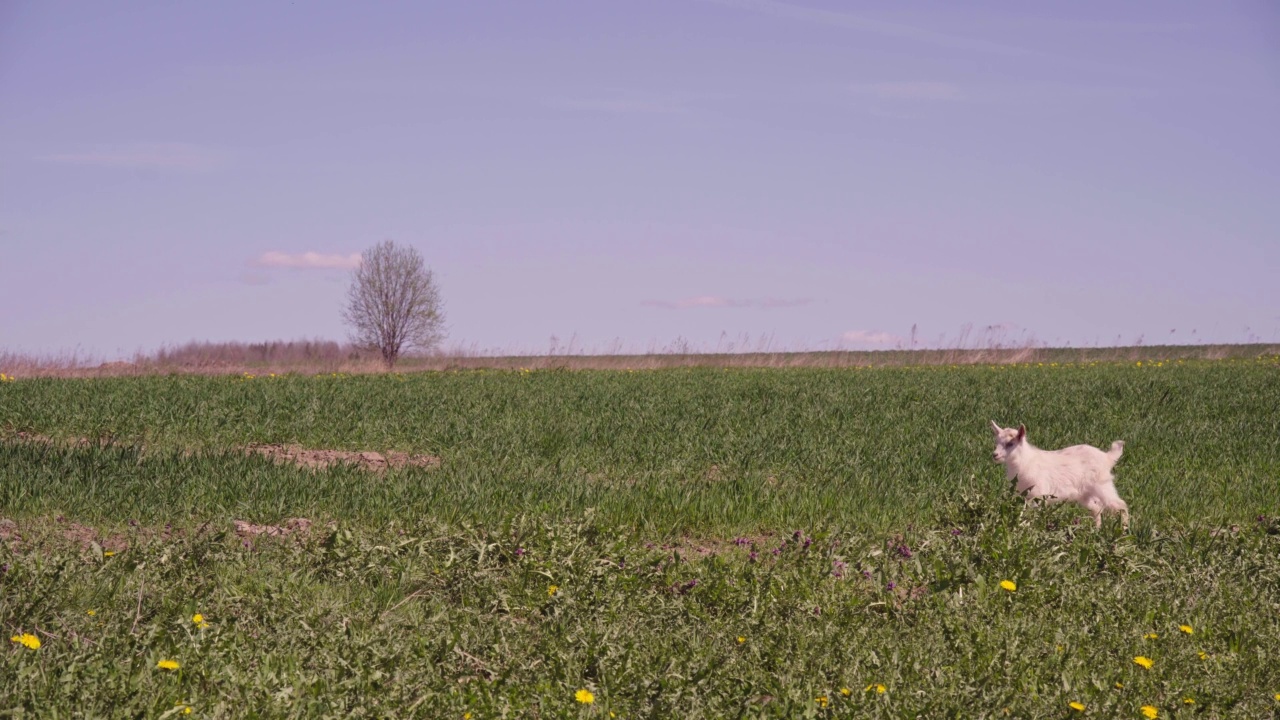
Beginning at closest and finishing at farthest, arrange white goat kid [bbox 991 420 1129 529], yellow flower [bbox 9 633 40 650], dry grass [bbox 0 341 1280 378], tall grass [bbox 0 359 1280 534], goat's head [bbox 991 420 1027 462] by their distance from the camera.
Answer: yellow flower [bbox 9 633 40 650], tall grass [bbox 0 359 1280 534], white goat kid [bbox 991 420 1129 529], goat's head [bbox 991 420 1027 462], dry grass [bbox 0 341 1280 378]

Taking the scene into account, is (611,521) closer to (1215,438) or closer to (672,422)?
(672,422)

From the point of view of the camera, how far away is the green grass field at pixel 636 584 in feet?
14.9

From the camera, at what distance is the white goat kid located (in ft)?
29.4

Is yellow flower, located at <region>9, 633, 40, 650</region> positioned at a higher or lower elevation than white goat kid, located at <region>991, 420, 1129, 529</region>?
lower

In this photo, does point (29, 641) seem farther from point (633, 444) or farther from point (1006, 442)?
point (633, 444)

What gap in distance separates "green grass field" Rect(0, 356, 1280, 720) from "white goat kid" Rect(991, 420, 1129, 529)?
65 cm

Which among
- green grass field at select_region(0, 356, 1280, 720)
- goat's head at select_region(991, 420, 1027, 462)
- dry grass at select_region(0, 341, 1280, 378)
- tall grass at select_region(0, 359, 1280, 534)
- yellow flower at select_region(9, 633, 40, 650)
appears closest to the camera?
yellow flower at select_region(9, 633, 40, 650)

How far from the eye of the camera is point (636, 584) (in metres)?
6.66

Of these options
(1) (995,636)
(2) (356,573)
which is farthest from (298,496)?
(1) (995,636)

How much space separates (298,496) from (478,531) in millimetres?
2607

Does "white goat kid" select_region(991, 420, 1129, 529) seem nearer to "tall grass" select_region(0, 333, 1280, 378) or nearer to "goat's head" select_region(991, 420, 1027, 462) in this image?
"goat's head" select_region(991, 420, 1027, 462)

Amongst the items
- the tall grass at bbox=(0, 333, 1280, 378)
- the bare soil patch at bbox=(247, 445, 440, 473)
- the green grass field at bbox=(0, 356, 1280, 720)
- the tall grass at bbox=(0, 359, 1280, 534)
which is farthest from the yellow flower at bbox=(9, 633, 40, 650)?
the tall grass at bbox=(0, 333, 1280, 378)

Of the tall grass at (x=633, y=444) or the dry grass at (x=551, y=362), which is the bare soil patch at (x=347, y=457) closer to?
the tall grass at (x=633, y=444)

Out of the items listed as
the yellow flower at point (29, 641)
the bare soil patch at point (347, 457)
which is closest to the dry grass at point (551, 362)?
the bare soil patch at point (347, 457)
